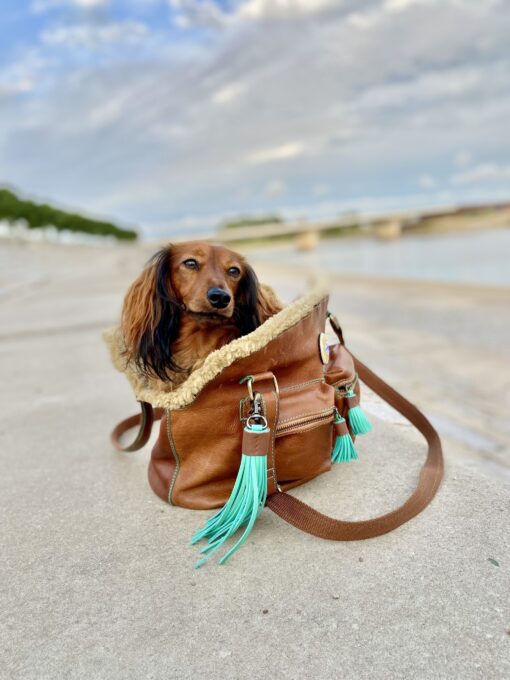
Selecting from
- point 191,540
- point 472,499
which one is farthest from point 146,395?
point 472,499

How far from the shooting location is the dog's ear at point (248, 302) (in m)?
2.09

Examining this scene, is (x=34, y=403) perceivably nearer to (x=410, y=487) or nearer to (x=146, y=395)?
(x=146, y=395)

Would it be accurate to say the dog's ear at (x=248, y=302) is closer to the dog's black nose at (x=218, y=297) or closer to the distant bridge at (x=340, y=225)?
the dog's black nose at (x=218, y=297)

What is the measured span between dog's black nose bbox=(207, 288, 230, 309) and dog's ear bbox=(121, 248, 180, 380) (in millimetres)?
181

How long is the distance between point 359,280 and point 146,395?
1714 centimetres

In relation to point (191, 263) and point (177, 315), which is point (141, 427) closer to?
point (177, 315)

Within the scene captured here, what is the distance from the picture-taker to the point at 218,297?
186cm

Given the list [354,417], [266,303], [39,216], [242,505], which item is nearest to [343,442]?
[354,417]

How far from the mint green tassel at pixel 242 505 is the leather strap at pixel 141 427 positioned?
2.02 feet

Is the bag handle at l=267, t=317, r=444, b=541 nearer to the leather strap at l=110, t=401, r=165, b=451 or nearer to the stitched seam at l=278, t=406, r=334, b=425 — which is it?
the stitched seam at l=278, t=406, r=334, b=425

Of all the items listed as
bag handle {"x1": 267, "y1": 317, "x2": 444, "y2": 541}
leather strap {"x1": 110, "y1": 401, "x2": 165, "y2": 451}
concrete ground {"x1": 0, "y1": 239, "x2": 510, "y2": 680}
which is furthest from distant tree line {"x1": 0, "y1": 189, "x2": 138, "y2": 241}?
bag handle {"x1": 267, "y1": 317, "x2": 444, "y2": 541}

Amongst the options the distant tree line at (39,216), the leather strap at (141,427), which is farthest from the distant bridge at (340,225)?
the leather strap at (141,427)

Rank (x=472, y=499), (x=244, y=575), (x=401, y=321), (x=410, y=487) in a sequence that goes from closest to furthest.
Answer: (x=244, y=575), (x=472, y=499), (x=410, y=487), (x=401, y=321)

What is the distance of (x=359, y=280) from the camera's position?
60.8ft
